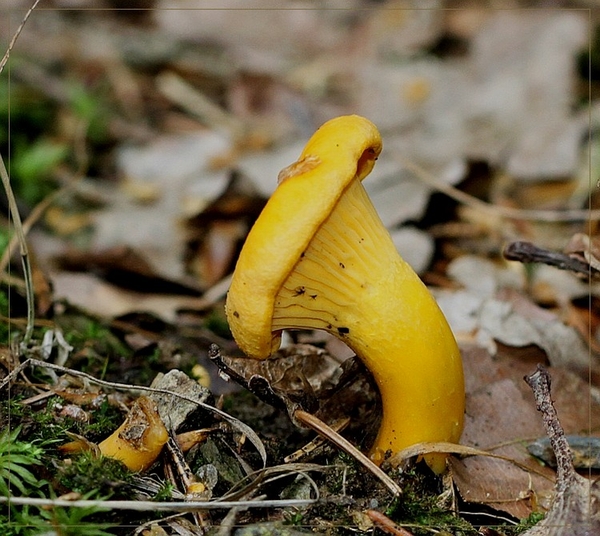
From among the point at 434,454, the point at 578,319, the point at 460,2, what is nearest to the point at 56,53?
the point at 460,2

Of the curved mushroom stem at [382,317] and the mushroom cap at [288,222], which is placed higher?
the mushroom cap at [288,222]

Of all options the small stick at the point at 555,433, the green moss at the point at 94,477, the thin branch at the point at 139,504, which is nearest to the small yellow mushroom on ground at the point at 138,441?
the green moss at the point at 94,477

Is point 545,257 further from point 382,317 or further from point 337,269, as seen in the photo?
point 337,269

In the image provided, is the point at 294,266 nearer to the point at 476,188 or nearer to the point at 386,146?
the point at 476,188

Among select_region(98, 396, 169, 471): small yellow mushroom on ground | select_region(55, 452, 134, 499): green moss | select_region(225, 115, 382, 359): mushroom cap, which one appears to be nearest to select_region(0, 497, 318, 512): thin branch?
select_region(55, 452, 134, 499): green moss

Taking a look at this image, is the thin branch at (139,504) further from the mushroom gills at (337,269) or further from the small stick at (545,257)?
the small stick at (545,257)
